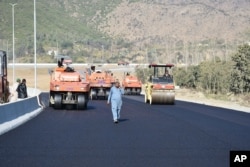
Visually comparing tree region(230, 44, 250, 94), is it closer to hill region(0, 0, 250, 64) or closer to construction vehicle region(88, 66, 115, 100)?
construction vehicle region(88, 66, 115, 100)

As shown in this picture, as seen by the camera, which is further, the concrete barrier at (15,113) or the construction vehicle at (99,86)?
the construction vehicle at (99,86)

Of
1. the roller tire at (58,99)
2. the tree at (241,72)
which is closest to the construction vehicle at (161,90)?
the roller tire at (58,99)

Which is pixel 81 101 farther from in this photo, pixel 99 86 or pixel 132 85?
pixel 132 85

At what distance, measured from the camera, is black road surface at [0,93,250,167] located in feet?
42.2

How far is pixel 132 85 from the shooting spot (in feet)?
205

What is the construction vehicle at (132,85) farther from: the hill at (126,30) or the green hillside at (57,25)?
the green hillside at (57,25)

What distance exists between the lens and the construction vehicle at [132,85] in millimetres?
61781

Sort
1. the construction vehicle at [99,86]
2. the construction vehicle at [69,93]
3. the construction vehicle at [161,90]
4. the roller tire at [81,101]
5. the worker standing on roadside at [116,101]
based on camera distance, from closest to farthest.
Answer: the worker standing on roadside at [116,101]
the construction vehicle at [69,93]
the roller tire at [81,101]
the construction vehicle at [161,90]
the construction vehicle at [99,86]

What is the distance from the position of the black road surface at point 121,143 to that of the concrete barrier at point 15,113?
54cm

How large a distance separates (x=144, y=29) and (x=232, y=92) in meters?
113

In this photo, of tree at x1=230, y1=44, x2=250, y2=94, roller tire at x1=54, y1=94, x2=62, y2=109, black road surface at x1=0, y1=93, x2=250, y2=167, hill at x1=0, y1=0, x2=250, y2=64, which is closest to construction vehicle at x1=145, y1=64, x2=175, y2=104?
roller tire at x1=54, y1=94, x2=62, y2=109

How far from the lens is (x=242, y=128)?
22.1m

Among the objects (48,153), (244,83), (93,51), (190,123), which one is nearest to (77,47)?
(93,51)

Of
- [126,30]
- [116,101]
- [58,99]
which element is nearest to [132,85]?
[58,99]
